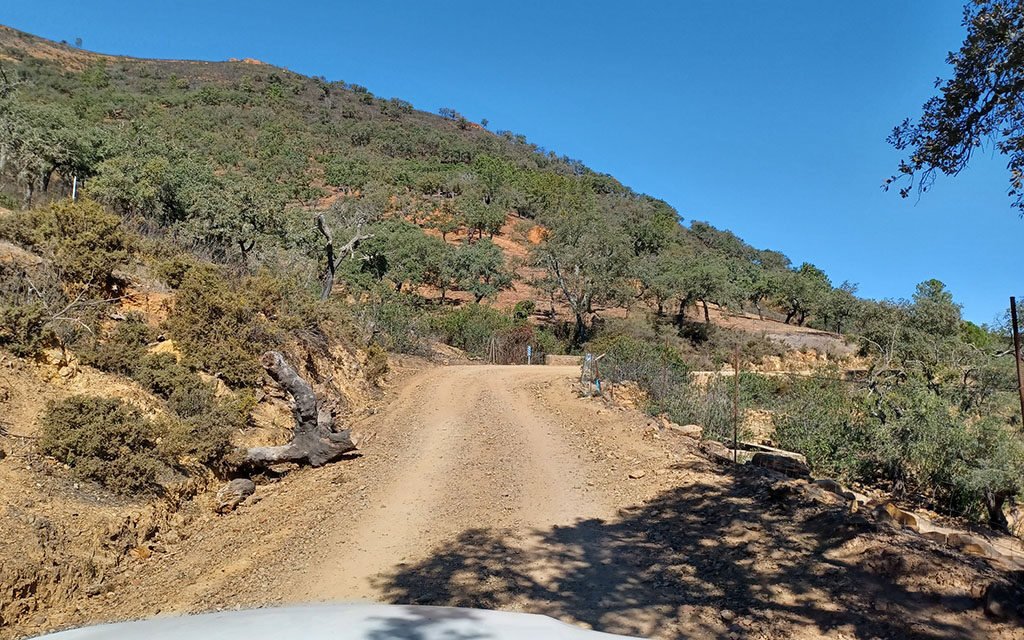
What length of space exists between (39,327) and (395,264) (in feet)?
102

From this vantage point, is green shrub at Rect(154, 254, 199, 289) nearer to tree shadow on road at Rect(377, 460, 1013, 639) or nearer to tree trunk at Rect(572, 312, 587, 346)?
tree shadow on road at Rect(377, 460, 1013, 639)

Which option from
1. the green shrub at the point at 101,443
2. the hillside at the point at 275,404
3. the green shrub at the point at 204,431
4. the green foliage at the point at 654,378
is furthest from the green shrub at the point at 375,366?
the green shrub at the point at 101,443

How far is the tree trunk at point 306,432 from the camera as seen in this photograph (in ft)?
27.8

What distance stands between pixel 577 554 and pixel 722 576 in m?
1.32

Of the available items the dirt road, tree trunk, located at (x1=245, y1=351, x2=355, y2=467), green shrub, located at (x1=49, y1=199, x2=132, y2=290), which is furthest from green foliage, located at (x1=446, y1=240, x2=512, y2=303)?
tree trunk, located at (x1=245, y1=351, x2=355, y2=467)

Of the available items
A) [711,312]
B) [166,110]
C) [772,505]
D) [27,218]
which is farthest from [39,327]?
[166,110]

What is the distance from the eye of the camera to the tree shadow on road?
13.4 feet

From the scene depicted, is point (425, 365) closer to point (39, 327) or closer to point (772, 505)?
point (39, 327)

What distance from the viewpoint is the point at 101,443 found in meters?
6.15

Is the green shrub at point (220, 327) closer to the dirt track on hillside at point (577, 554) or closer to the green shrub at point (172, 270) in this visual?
the green shrub at point (172, 270)

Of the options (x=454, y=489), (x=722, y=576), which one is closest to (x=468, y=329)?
(x=454, y=489)

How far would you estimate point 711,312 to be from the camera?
45.0m

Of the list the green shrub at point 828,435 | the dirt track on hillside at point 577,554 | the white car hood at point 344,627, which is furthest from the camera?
the green shrub at point 828,435

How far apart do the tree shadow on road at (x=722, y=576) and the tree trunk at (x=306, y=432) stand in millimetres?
3453
